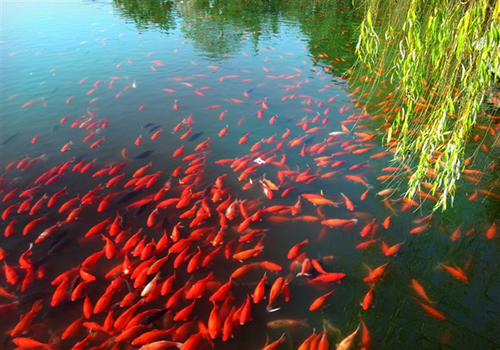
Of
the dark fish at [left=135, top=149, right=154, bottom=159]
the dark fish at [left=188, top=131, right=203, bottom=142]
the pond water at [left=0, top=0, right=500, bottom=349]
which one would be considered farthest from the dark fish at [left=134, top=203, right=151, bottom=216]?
the dark fish at [left=188, top=131, right=203, bottom=142]

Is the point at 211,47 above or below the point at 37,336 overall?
above

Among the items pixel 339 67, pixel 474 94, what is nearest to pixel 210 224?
pixel 474 94

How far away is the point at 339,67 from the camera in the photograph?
1166 cm

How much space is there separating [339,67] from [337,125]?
15.4 feet

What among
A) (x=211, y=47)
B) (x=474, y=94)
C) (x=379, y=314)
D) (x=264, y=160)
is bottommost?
(x=379, y=314)

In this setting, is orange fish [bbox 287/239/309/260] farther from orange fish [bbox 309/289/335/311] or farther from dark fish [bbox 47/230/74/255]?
dark fish [bbox 47/230/74/255]

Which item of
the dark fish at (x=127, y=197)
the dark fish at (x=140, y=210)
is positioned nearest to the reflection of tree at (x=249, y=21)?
the dark fish at (x=127, y=197)

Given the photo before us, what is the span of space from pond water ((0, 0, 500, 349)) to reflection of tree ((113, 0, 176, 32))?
682 centimetres

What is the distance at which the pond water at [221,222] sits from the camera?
3.90 m

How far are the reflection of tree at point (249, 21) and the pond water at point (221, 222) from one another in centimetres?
364

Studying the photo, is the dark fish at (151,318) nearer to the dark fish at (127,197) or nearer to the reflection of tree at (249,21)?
the dark fish at (127,197)

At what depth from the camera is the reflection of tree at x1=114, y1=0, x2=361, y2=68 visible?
43.5 ft

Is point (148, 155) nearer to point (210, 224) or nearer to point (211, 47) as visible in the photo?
point (210, 224)

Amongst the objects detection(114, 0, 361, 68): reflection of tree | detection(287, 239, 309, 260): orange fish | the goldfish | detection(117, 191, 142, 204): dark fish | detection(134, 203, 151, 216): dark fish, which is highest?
detection(114, 0, 361, 68): reflection of tree
